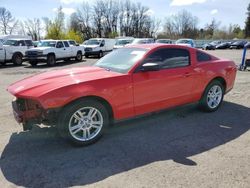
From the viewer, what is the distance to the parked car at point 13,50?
17250mm

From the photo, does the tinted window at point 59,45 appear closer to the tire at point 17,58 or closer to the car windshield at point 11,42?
the tire at point 17,58

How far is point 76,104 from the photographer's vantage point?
153 inches

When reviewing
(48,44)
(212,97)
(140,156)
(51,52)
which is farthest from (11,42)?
(140,156)

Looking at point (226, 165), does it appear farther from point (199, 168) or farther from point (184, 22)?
point (184, 22)

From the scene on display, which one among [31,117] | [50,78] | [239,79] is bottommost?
[239,79]

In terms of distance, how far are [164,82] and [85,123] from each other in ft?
5.50

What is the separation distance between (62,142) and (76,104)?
81 cm

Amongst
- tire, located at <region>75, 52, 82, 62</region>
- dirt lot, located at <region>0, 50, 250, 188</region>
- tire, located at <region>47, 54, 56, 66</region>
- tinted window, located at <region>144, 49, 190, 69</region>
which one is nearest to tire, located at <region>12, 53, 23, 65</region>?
tire, located at <region>47, 54, 56, 66</region>

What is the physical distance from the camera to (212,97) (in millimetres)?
5887

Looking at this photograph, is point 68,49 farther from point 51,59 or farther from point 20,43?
point 20,43

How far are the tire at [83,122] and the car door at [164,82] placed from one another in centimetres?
71

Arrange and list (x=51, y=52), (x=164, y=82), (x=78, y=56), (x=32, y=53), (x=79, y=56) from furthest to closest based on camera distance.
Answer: (x=79, y=56)
(x=78, y=56)
(x=51, y=52)
(x=32, y=53)
(x=164, y=82)

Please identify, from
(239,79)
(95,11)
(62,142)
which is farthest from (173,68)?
(95,11)

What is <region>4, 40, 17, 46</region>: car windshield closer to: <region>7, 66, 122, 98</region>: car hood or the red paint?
the red paint
